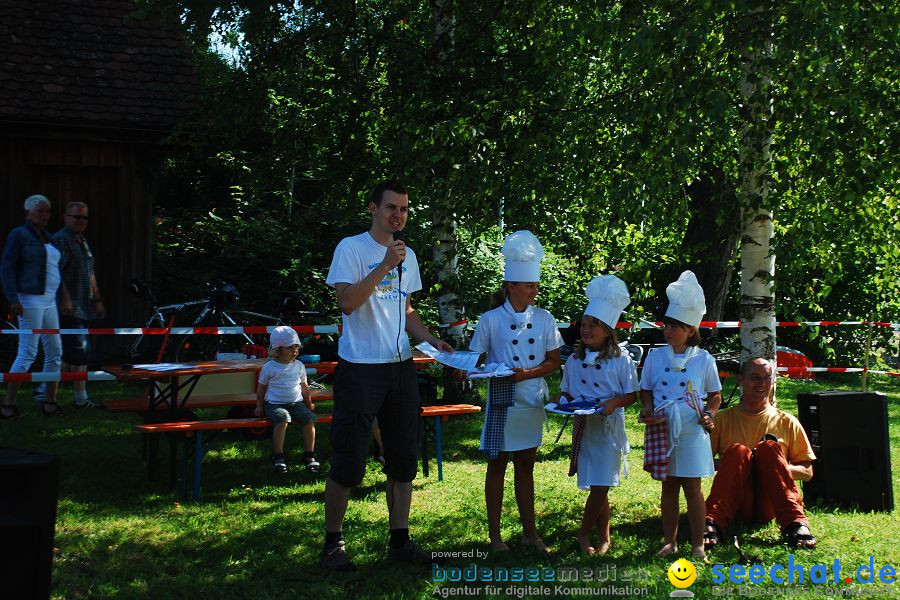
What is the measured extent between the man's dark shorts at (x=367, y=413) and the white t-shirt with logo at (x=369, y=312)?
6 centimetres

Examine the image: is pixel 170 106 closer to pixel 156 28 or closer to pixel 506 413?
pixel 156 28

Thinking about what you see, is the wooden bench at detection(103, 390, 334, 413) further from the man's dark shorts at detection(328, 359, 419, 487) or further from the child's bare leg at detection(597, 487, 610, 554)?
the child's bare leg at detection(597, 487, 610, 554)

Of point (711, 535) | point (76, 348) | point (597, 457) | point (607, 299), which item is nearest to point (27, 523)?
point (597, 457)

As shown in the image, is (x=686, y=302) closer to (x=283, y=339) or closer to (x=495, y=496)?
(x=495, y=496)

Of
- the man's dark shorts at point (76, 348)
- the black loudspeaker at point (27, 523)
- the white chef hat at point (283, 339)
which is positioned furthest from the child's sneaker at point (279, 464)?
the black loudspeaker at point (27, 523)

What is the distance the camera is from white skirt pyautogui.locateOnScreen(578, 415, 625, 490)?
5871 millimetres

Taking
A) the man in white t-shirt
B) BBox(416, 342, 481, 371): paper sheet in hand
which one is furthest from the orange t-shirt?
the man in white t-shirt

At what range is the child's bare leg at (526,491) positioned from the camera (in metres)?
5.91

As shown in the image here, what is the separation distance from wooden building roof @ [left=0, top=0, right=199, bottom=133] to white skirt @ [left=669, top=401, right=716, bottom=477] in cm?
918

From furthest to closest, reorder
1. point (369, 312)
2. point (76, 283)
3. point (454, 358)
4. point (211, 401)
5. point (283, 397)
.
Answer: point (76, 283), point (211, 401), point (283, 397), point (454, 358), point (369, 312)

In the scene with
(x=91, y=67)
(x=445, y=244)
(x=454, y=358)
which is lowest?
(x=454, y=358)

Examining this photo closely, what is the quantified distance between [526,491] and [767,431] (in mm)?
1775

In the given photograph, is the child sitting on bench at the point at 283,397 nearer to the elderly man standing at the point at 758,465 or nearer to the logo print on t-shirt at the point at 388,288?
the logo print on t-shirt at the point at 388,288

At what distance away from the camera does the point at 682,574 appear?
17.4 ft
